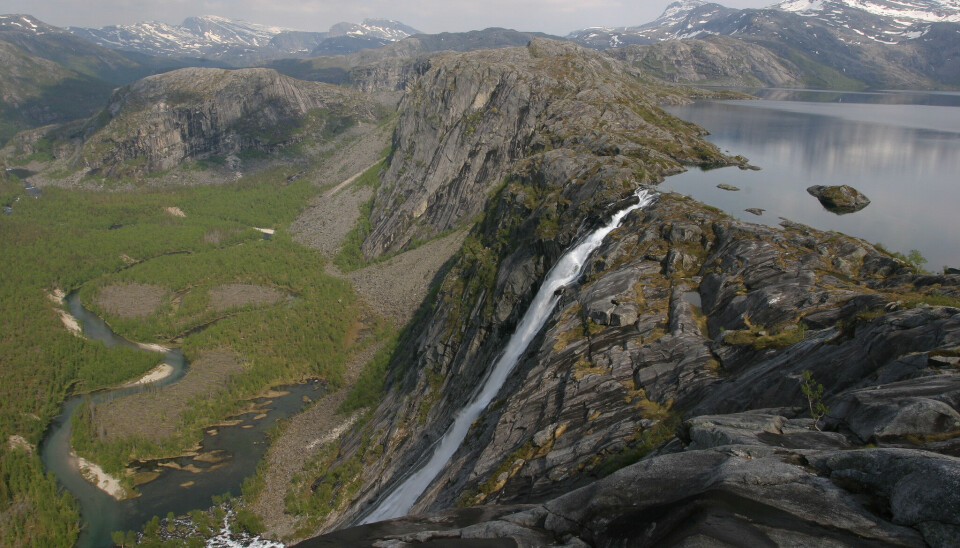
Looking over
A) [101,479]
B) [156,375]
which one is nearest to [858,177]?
[101,479]

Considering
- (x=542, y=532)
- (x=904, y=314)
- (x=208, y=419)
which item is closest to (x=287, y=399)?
(x=208, y=419)

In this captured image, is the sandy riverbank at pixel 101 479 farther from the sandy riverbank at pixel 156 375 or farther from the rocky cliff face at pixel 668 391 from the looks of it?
the rocky cliff face at pixel 668 391

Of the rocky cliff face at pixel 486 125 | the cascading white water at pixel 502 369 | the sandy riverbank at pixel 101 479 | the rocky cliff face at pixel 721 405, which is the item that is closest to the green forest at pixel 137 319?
the sandy riverbank at pixel 101 479

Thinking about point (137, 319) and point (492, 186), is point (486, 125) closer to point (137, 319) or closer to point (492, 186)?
point (492, 186)

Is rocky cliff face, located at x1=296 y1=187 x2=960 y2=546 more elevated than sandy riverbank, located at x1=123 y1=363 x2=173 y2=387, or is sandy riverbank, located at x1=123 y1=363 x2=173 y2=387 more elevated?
rocky cliff face, located at x1=296 y1=187 x2=960 y2=546

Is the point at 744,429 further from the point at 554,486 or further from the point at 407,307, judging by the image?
the point at 407,307

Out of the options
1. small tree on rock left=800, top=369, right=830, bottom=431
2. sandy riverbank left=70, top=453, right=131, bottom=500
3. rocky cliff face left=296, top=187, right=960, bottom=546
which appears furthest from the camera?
sandy riverbank left=70, top=453, right=131, bottom=500

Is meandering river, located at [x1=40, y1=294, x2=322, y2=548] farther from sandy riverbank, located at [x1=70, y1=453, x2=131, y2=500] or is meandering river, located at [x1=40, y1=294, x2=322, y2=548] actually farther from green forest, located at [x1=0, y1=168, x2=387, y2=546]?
green forest, located at [x1=0, y1=168, x2=387, y2=546]

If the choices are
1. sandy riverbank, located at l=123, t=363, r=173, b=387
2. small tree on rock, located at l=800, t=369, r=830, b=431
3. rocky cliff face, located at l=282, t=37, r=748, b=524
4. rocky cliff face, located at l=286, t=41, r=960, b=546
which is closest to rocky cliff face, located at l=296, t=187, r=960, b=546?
rocky cliff face, located at l=286, t=41, r=960, b=546
